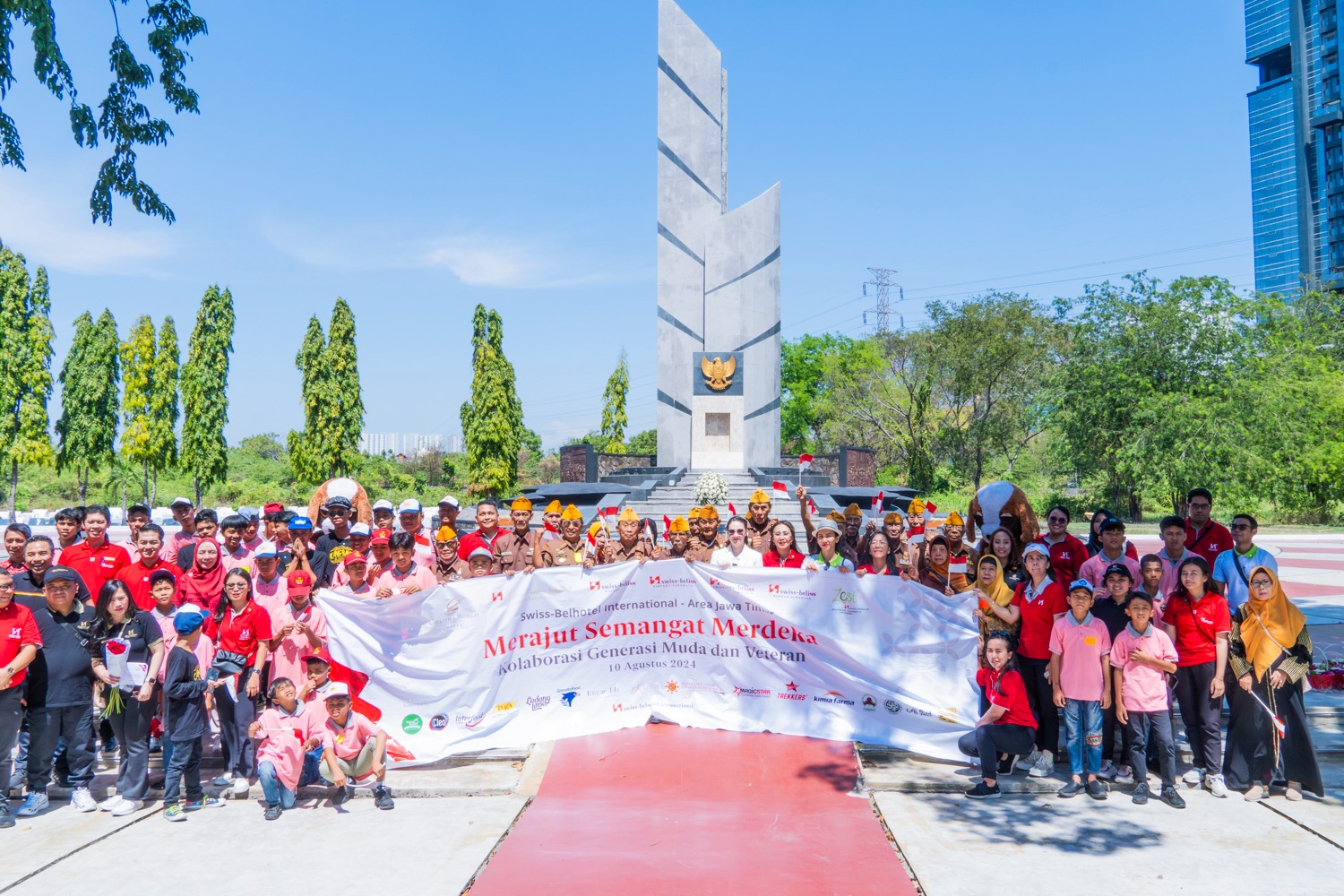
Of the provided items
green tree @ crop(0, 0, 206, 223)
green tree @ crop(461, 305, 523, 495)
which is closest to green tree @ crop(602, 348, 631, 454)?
green tree @ crop(461, 305, 523, 495)

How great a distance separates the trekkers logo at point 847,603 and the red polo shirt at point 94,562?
19.5ft

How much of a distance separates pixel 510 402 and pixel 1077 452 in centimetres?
2664

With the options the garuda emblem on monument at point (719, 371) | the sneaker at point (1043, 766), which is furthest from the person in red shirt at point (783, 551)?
the garuda emblem on monument at point (719, 371)

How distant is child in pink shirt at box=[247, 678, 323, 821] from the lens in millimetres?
6059

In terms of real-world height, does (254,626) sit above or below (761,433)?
below

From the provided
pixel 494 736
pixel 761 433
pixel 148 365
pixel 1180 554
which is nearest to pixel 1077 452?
pixel 761 433

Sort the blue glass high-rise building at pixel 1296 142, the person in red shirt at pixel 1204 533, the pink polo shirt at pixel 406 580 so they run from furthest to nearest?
the blue glass high-rise building at pixel 1296 142, the person in red shirt at pixel 1204 533, the pink polo shirt at pixel 406 580

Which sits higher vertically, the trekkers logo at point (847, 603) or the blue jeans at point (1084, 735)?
the trekkers logo at point (847, 603)

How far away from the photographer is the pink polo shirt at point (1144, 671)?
246 inches

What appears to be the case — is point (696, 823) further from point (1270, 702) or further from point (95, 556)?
point (95, 556)

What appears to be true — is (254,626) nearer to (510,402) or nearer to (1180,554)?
(1180,554)

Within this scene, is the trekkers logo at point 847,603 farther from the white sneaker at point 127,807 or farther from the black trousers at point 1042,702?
the white sneaker at point 127,807

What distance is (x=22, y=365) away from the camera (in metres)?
33.3

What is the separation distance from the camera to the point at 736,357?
1255 inches
